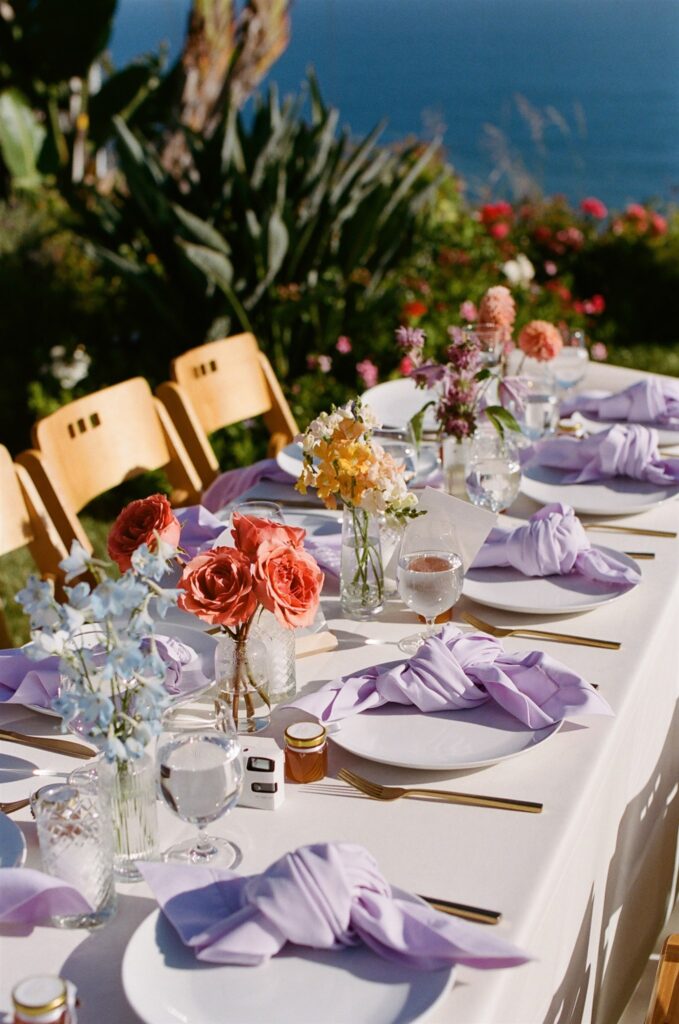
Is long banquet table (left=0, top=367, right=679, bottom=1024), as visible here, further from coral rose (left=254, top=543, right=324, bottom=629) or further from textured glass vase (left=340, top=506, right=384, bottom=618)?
coral rose (left=254, top=543, right=324, bottom=629)

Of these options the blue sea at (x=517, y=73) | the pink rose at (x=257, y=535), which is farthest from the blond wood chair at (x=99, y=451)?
the blue sea at (x=517, y=73)

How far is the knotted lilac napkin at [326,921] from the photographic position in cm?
124

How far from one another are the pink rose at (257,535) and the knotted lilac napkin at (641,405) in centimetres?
174

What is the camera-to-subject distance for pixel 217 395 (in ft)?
11.6

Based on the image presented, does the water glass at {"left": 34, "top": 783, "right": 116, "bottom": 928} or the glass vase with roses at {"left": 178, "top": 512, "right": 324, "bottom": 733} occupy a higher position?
the glass vase with roses at {"left": 178, "top": 512, "right": 324, "bottom": 733}

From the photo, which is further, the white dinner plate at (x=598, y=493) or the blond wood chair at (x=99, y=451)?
the blond wood chair at (x=99, y=451)

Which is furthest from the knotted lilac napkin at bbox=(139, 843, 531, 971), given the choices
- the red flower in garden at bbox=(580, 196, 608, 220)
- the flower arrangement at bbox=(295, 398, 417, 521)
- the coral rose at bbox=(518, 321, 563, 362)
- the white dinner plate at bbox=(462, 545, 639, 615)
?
the red flower in garden at bbox=(580, 196, 608, 220)

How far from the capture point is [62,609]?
51.6 inches

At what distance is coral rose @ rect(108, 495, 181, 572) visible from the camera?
1.85 m

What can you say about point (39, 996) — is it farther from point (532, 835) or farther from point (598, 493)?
point (598, 493)

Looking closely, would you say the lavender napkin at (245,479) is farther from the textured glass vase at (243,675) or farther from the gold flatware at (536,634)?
the textured glass vase at (243,675)

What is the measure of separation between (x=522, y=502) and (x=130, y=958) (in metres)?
1.67

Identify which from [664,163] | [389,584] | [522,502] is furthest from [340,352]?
[664,163]

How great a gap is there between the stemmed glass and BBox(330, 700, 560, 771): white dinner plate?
0.20 m
